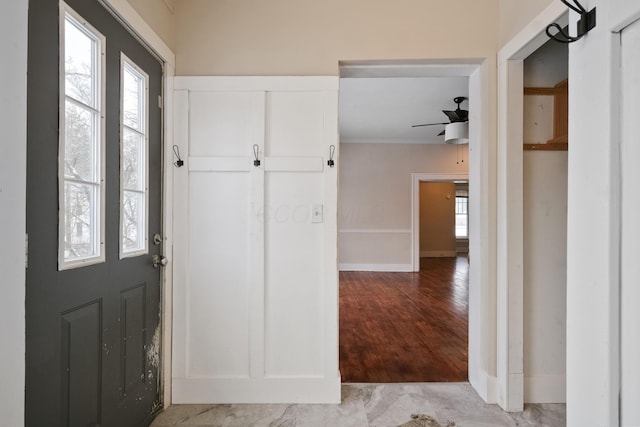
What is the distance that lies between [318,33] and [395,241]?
555 centimetres

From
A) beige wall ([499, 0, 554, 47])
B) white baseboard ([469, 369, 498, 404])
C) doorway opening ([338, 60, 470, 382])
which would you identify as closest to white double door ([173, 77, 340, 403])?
doorway opening ([338, 60, 470, 382])

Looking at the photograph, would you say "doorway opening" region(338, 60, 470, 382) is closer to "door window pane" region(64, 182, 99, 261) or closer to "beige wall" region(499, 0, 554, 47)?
"beige wall" region(499, 0, 554, 47)

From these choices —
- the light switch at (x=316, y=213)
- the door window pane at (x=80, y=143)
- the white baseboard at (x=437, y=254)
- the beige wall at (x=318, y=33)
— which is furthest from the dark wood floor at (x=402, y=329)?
the white baseboard at (x=437, y=254)

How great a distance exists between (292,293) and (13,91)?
166 centimetres

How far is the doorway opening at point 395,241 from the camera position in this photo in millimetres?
2877

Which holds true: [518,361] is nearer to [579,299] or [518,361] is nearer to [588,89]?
[579,299]

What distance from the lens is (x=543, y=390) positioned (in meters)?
2.18

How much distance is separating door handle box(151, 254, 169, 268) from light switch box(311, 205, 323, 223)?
3.00ft

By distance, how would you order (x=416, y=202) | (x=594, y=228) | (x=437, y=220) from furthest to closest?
(x=437, y=220) → (x=416, y=202) → (x=594, y=228)

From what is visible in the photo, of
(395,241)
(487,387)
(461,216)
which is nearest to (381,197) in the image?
(395,241)

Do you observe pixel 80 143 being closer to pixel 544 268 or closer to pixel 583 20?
pixel 583 20

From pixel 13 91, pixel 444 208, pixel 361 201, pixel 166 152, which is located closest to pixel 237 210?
pixel 166 152

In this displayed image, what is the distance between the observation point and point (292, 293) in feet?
7.23

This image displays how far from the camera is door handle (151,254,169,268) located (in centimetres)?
200
